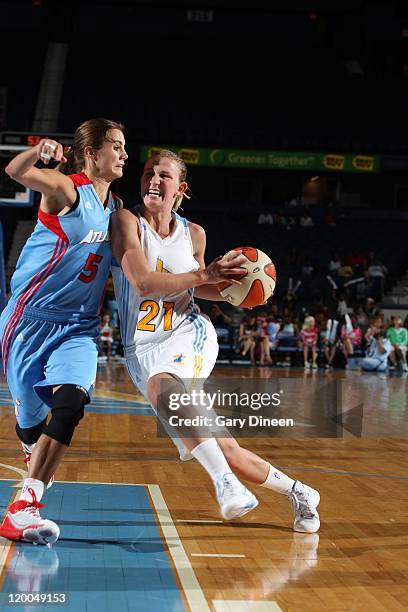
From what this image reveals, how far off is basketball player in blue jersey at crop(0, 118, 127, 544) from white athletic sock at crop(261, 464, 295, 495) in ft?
3.42

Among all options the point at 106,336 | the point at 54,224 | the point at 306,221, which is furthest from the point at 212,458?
the point at 306,221

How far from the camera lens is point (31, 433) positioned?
14.4ft

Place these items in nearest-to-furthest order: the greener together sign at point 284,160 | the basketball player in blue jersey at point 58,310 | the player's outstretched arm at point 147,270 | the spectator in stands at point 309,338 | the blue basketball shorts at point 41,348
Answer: the player's outstretched arm at point 147,270 < the basketball player in blue jersey at point 58,310 < the blue basketball shorts at point 41,348 < the spectator in stands at point 309,338 < the greener together sign at point 284,160

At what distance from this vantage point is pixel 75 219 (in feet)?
13.4

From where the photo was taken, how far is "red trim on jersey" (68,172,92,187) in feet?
13.6

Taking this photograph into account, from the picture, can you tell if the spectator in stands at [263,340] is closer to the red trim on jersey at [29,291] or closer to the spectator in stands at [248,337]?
the spectator in stands at [248,337]

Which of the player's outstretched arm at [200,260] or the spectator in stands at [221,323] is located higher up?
the player's outstretched arm at [200,260]

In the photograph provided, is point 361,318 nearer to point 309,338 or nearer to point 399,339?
point 399,339

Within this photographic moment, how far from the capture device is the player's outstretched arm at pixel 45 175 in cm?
376

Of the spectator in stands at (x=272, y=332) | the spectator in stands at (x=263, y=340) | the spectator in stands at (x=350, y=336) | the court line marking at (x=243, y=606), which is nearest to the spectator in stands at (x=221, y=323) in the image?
the spectator in stands at (x=263, y=340)

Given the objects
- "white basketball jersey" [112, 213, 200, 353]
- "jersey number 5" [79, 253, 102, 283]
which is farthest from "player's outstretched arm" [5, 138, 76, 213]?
"white basketball jersey" [112, 213, 200, 353]

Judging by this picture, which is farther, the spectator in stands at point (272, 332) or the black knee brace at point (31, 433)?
the spectator in stands at point (272, 332)

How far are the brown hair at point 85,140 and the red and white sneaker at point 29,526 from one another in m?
1.60

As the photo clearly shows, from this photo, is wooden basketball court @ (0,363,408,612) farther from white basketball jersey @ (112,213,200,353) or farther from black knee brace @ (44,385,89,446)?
white basketball jersey @ (112,213,200,353)
